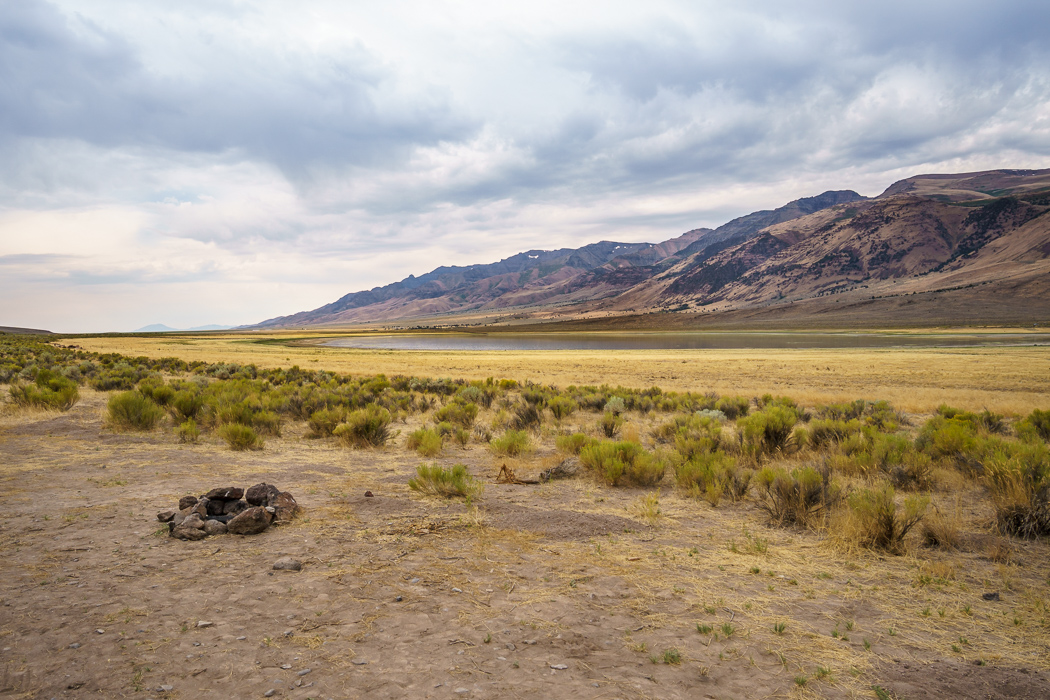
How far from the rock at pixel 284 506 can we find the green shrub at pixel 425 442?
393 centimetres

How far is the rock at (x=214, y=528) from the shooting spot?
19.9 feet

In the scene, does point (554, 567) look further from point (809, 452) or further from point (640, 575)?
point (809, 452)

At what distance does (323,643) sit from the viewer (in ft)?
12.9

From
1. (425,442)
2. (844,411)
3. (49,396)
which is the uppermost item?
(49,396)

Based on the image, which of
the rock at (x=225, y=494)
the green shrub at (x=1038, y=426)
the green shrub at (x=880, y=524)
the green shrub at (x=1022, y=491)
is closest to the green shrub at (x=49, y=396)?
the rock at (x=225, y=494)

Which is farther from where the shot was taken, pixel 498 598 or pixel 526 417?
pixel 526 417

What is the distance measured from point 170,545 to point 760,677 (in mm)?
6061

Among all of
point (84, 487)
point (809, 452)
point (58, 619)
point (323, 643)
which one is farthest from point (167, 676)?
point (809, 452)

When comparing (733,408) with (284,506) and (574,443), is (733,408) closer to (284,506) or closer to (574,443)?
(574,443)

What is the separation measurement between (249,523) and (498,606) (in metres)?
3.50

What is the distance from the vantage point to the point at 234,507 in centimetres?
655

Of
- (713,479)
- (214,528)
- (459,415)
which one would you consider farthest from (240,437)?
(713,479)

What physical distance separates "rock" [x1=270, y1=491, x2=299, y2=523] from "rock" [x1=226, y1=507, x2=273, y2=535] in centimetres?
29

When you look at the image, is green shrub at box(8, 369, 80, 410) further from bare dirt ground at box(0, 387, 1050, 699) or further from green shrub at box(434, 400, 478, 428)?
green shrub at box(434, 400, 478, 428)
